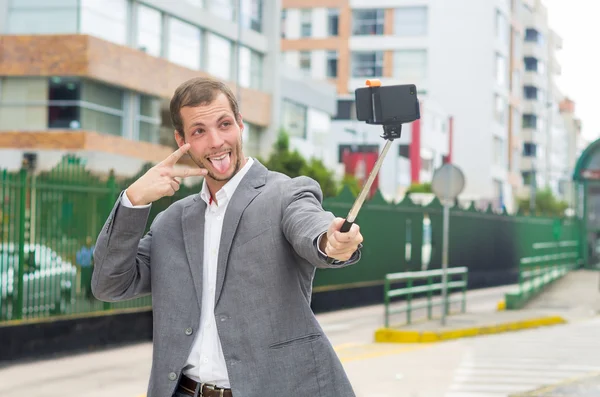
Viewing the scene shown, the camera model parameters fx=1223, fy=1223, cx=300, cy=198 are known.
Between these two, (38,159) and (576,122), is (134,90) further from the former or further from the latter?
(576,122)

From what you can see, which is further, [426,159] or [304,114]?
[426,159]

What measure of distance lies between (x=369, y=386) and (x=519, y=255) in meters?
25.5

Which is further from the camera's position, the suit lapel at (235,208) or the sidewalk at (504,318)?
the sidewalk at (504,318)

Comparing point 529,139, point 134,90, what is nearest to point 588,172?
point 134,90

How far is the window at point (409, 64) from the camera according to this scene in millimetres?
80688

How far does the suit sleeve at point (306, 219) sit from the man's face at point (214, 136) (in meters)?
0.19

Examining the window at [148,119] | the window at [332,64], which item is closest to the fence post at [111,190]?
the window at [148,119]

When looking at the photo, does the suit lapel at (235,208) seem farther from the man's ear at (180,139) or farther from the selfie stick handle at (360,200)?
the selfie stick handle at (360,200)

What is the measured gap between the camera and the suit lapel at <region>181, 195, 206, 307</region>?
3.61 m

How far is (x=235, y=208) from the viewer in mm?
3621

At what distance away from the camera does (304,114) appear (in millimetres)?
56125

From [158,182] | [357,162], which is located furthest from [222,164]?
[357,162]

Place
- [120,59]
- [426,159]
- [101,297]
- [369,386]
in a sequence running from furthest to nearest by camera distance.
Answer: [426,159], [120,59], [369,386], [101,297]

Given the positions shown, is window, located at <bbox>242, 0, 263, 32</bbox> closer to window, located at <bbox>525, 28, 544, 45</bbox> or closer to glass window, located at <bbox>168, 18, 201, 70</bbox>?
glass window, located at <bbox>168, 18, 201, 70</bbox>
